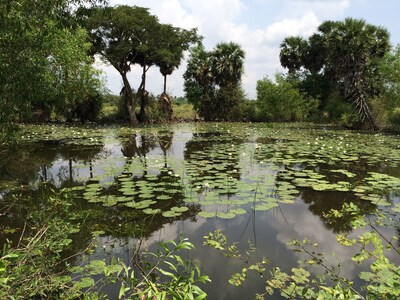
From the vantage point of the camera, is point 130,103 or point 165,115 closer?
point 130,103

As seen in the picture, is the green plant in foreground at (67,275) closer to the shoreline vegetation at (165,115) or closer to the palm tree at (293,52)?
the shoreline vegetation at (165,115)

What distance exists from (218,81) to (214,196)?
33.1 m

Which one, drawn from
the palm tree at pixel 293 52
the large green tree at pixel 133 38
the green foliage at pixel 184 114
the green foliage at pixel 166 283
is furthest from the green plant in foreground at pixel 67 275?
the palm tree at pixel 293 52

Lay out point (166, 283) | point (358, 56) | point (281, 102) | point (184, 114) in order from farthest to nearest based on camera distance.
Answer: point (184, 114) → point (281, 102) → point (358, 56) → point (166, 283)

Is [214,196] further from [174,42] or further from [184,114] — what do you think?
[184,114]

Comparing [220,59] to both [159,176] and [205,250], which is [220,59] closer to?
[159,176]

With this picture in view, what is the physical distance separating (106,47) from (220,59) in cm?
1560

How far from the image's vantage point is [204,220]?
19.5ft

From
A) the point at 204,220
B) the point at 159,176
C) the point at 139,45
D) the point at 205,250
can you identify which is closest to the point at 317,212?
the point at 204,220

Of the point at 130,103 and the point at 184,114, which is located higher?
the point at 130,103

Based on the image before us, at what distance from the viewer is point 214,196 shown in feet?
23.2

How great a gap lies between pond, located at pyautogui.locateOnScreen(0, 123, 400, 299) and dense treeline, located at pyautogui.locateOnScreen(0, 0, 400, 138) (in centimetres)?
222

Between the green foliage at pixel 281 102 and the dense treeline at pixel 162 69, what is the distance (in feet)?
0.39

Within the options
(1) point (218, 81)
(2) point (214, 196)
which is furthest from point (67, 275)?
(1) point (218, 81)
